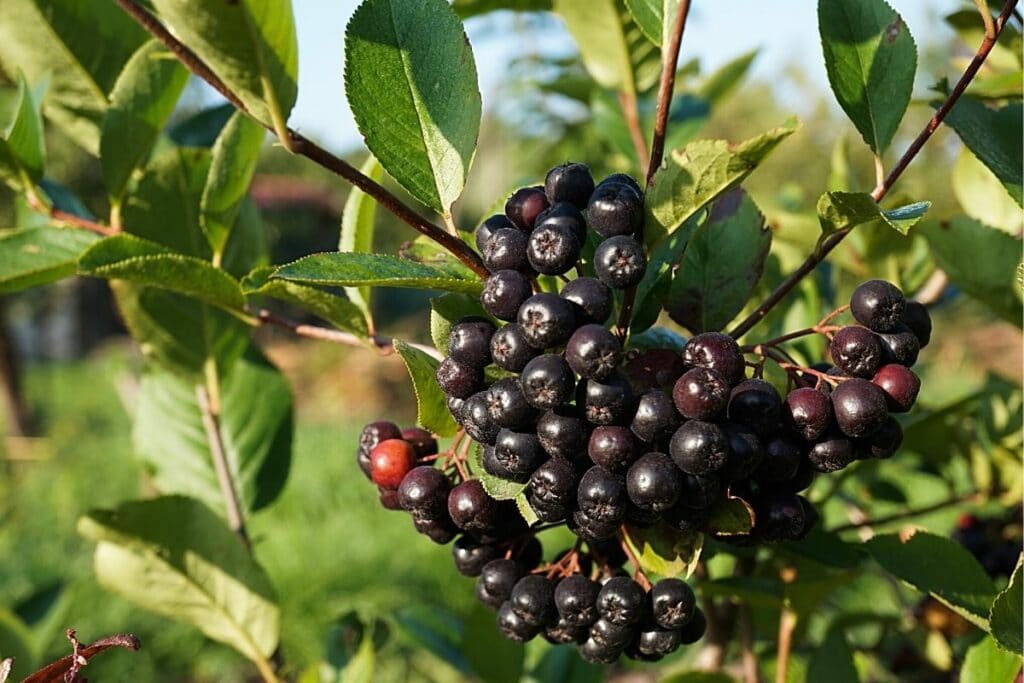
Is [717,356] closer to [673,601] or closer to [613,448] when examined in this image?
[613,448]

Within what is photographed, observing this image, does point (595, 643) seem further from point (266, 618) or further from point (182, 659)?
point (182, 659)

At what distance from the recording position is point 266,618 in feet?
4.75

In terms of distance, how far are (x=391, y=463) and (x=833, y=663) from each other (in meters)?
0.79

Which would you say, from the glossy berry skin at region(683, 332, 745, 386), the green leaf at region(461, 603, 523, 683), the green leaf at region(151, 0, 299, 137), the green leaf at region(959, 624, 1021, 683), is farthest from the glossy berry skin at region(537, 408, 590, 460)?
the green leaf at region(461, 603, 523, 683)

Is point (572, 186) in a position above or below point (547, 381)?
above

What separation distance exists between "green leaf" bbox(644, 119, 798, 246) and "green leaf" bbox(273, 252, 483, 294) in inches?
7.4

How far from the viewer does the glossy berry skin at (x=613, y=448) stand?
821mm

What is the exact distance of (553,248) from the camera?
0.81m

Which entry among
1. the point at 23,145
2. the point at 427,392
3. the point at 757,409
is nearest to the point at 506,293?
the point at 427,392

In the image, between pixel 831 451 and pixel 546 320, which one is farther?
pixel 831 451

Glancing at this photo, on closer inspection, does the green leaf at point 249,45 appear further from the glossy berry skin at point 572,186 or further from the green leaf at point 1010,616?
the green leaf at point 1010,616

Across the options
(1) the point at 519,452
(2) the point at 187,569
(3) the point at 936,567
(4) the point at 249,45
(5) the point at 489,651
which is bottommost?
(5) the point at 489,651

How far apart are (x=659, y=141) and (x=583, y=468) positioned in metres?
0.31

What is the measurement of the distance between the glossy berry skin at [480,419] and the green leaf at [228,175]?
1.68 ft
